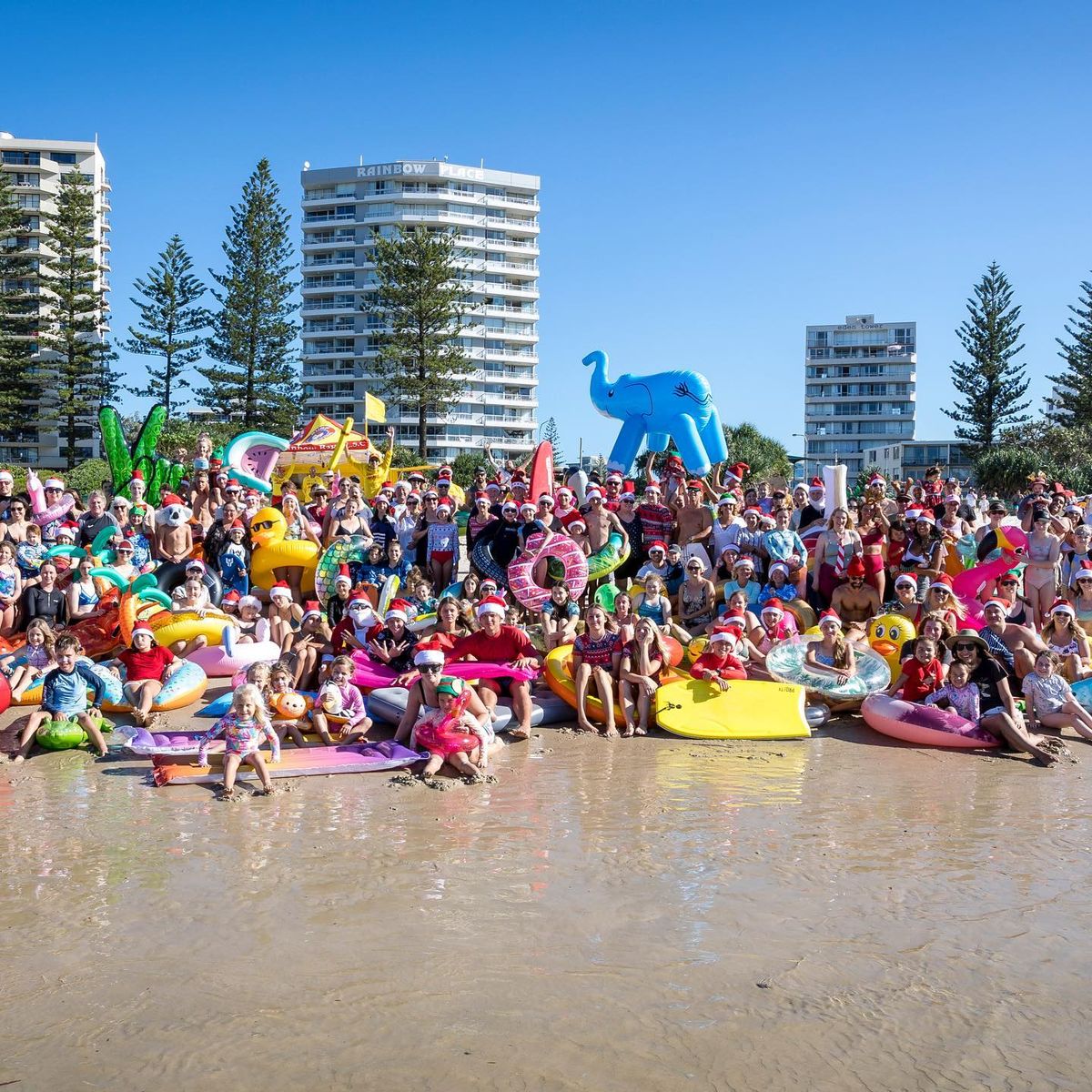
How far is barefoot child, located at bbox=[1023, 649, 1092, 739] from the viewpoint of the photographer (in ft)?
28.8

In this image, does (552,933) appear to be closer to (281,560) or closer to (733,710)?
(733,710)

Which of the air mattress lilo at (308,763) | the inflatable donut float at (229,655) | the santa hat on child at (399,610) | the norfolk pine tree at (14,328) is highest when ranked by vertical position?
the norfolk pine tree at (14,328)

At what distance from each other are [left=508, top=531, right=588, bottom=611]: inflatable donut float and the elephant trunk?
922cm

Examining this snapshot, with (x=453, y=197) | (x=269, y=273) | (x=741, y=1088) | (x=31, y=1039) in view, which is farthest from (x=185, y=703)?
(x=453, y=197)

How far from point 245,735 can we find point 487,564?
4.69 metres

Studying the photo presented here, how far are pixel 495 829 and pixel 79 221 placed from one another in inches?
1537

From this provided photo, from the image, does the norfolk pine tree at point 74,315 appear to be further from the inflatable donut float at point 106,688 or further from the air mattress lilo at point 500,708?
the air mattress lilo at point 500,708

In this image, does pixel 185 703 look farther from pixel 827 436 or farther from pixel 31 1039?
pixel 827 436

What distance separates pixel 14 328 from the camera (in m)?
41.2

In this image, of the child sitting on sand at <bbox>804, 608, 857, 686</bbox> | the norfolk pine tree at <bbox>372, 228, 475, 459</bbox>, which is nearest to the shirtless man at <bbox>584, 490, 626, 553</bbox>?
the child sitting on sand at <bbox>804, 608, 857, 686</bbox>

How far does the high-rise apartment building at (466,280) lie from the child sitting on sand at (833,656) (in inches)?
2576

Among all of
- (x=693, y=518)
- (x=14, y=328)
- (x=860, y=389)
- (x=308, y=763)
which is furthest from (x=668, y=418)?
(x=860, y=389)

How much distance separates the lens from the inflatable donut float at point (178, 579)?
1154 centimetres

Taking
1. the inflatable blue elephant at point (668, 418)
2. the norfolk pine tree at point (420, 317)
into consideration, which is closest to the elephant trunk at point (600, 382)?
the inflatable blue elephant at point (668, 418)
